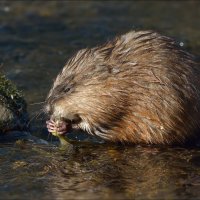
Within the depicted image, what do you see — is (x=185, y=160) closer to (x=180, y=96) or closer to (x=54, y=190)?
(x=180, y=96)

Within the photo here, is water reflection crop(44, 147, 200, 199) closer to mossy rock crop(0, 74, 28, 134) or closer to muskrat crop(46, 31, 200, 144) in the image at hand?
muskrat crop(46, 31, 200, 144)

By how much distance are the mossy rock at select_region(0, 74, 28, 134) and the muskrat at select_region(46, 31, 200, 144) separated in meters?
0.46

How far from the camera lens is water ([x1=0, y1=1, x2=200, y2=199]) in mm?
6062

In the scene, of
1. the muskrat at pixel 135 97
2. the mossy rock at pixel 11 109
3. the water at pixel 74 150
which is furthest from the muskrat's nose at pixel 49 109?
the mossy rock at pixel 11 109

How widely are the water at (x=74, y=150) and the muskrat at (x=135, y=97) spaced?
7.6 inches

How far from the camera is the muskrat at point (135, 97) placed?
710 centimetres

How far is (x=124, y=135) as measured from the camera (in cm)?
723

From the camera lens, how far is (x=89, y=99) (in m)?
7.21

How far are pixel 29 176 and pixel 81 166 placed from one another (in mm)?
549

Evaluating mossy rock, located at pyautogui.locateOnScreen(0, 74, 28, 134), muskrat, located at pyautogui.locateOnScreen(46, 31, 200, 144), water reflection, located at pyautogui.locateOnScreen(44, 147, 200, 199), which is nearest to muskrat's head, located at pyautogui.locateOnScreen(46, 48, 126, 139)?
muskrat, located at pyautogui.locateOnScreen(46, 31, 200, 144)

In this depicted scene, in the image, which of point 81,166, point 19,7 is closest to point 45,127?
point 81,166

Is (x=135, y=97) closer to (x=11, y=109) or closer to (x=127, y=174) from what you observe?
(x=127, y=174)

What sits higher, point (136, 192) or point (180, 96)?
point (180, 96)

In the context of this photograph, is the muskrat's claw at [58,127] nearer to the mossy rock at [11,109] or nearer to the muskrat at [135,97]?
the muskrat at [135,97]
